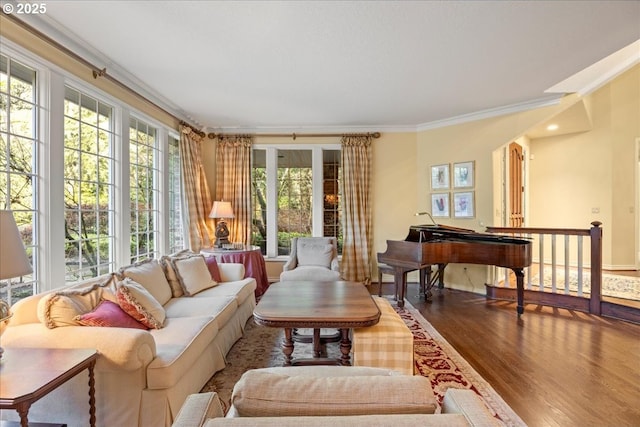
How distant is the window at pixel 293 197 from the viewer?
573cm

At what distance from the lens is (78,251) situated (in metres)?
2.97

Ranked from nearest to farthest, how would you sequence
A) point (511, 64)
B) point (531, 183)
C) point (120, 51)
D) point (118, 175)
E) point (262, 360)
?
point (262, 360) < point (120, 51) < point (511, 64) < point (118, 175) < point (531, 183)

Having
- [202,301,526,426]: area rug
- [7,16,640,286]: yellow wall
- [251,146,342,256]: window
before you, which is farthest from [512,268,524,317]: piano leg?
[251,146,342,256]: window

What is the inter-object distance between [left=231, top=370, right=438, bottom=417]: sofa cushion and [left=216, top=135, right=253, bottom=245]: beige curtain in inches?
185

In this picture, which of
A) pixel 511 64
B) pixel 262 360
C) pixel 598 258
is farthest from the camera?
pixel 598 258

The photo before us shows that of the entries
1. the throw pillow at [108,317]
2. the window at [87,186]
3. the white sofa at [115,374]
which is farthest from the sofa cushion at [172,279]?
the white sofa at [115,374]

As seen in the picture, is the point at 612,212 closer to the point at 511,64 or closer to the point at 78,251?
the point at 511,64

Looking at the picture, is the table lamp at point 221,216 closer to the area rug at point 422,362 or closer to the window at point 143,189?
the window at point 143,189

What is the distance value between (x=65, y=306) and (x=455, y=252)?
378 centimetres

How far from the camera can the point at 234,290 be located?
3383 millimetres

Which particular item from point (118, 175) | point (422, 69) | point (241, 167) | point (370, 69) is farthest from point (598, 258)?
point (118, 175)

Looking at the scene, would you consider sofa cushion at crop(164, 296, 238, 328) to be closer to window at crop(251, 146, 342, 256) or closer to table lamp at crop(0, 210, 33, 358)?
table lamp at crop(0, 210, 33, 358)

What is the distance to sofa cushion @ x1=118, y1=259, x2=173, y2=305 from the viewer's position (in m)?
2.68

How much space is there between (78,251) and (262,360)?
195 centimetres
